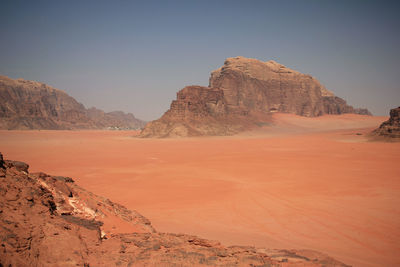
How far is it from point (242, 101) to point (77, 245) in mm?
97189

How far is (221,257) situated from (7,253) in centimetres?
253

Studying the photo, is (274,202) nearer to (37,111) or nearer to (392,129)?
(392,129)

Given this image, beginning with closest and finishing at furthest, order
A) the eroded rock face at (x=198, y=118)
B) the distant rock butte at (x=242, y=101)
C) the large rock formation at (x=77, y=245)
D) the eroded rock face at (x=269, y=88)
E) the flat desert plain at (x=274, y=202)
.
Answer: the large rock formation at (x=77, y=245) < the flat desert plain at (x=274, y=202) < the eroded rock face at (x=198, y=118) < the distant rock butte at (x=242, y=101) < the eroded rock face at (x=269, y=88)

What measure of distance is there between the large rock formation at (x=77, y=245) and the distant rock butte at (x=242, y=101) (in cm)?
5337

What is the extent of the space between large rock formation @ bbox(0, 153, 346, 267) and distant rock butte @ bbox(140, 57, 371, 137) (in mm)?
53373

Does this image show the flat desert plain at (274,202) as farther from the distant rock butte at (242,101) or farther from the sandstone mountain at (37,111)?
the sandstone mountain at (37,111)

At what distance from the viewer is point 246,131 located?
70.4 meters

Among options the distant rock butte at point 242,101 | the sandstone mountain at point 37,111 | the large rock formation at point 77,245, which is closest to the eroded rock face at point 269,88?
the distant rock butte at point 242,101

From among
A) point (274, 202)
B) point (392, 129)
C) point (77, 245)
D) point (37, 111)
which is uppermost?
point (37, 111)

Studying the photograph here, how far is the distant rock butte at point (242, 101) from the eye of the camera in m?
63.8

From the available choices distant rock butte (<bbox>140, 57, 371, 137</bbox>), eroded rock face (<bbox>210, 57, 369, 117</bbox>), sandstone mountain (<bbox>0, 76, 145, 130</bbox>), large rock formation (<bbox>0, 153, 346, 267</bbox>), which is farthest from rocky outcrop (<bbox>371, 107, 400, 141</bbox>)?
sandstone mountain (<bbox>0, 76, 145, 130</bbox>)

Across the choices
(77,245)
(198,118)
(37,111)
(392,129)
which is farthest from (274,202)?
(37,111)

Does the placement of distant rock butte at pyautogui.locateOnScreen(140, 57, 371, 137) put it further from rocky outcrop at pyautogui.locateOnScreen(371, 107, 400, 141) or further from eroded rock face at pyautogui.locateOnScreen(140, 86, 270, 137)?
rocky outcrop at pyautogui.locateOnScreen(371, 107, 400, 141)

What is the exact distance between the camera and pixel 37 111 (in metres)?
98.0
